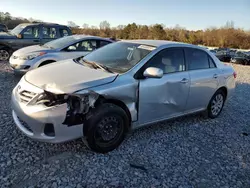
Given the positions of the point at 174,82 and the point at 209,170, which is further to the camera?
the point at 174,82

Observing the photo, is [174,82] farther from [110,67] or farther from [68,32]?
[68,32]

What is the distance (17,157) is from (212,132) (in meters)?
3.37

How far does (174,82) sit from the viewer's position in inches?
154

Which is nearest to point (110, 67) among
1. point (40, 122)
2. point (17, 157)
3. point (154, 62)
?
point (154, 62)

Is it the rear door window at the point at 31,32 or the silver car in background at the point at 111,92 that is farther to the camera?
the rear door window at the point at 31,32

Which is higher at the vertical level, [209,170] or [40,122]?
[40,122]

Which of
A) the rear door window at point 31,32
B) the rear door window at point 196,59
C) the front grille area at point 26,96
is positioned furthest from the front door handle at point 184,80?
the rear door window at point 31,32

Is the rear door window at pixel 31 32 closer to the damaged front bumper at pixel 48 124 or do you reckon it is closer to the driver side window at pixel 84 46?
the driver side window at pixel 84 46

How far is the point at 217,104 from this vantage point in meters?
5.10

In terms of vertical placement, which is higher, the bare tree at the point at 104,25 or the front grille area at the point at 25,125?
the bare tree at the point at 104,25

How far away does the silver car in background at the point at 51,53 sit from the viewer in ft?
21.1

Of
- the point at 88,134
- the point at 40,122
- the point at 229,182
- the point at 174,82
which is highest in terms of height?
the point at 174,82

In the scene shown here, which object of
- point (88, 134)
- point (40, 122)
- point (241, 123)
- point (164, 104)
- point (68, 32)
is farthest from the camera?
point (68, 32)

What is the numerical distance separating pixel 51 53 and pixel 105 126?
4145 millimetres
